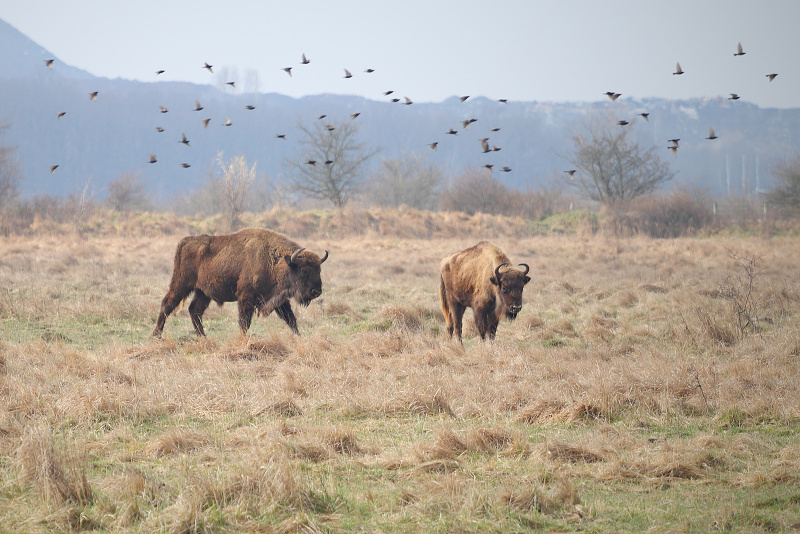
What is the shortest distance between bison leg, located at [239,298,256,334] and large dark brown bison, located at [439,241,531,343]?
3.35 m

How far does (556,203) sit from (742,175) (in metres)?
129

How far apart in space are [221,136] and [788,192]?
450ft

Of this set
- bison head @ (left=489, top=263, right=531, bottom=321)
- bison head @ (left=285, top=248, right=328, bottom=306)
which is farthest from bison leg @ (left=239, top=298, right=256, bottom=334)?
bison head @ (left=489, top=263, right=531, bottom=321)

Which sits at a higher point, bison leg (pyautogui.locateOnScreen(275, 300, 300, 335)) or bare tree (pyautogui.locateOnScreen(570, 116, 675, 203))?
bare tree (pyautogui.locateOnScreen(570, 116, 675, 203))

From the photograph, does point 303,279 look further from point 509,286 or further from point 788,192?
point 788,192

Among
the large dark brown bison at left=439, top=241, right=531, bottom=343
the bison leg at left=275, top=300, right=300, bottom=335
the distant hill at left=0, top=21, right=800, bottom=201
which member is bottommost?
the bison leg at left=275, top=300, right=300, bottom=335

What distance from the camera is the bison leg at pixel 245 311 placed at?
36.0 feet

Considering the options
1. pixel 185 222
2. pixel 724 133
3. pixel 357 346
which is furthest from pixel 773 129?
pixel 357 346

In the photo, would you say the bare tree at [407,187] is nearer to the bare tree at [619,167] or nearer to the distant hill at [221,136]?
the bare tree at [619,167]

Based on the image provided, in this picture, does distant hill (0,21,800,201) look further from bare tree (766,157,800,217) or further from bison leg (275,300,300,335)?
bison leg (275,300,300,335)

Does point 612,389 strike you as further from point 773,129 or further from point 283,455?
point 773,129

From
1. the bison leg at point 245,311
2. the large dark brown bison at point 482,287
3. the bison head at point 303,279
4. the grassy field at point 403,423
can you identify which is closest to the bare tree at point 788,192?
the grassy field at point 403,423

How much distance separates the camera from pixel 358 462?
4973 millimetres

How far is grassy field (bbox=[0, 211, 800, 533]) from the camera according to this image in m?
4.01
